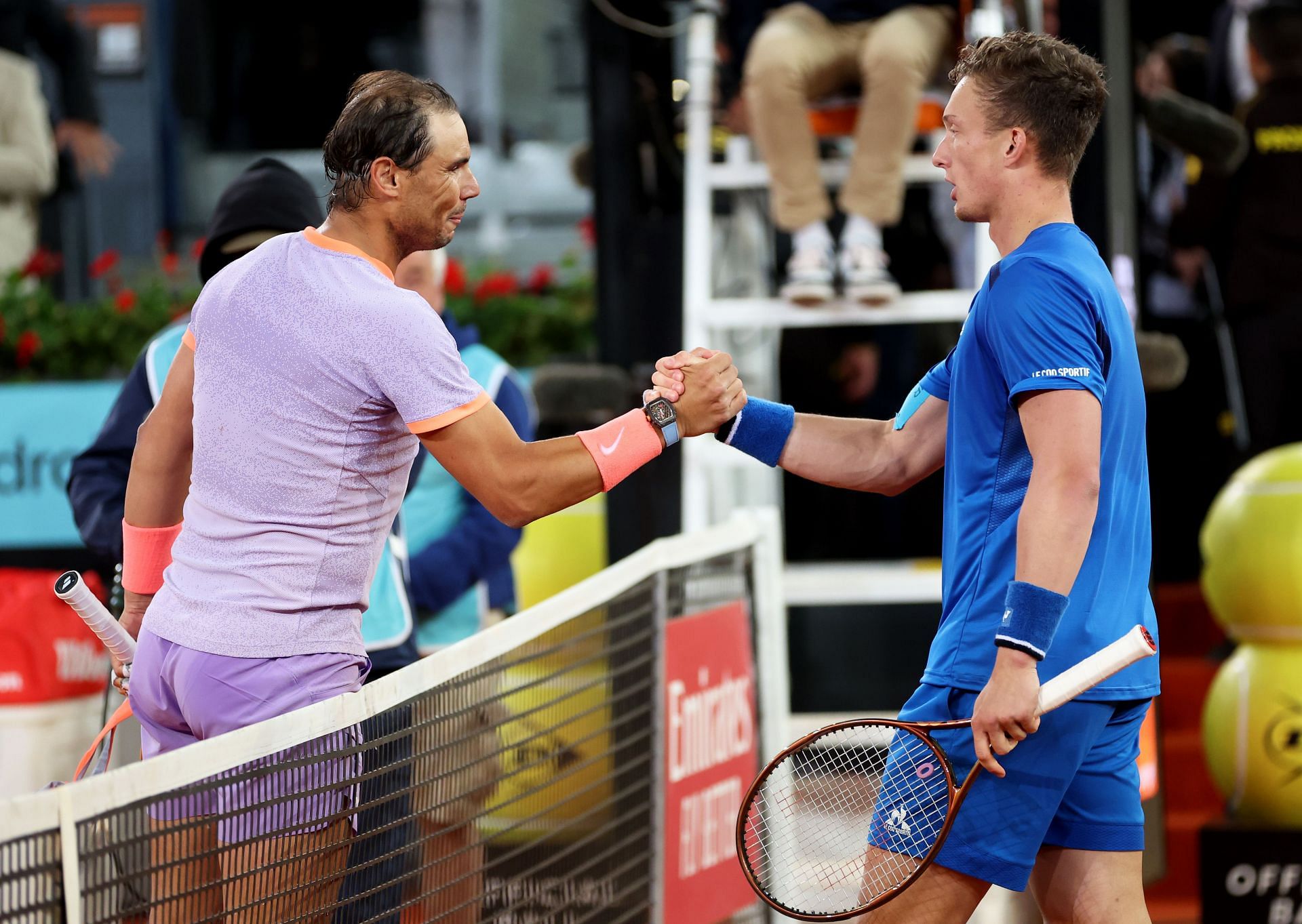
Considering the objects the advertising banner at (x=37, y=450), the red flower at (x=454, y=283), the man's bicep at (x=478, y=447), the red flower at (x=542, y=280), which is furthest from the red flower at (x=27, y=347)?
the man's bicep at (x=478, y=447)

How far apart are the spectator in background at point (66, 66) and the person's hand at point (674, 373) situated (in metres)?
5.13

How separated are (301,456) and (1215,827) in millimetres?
3864

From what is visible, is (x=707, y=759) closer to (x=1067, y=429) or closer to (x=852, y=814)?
(x=852, y=814)

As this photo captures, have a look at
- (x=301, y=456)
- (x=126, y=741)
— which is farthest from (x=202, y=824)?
(x=126, y=741)

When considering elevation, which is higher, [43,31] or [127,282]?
[43,31]

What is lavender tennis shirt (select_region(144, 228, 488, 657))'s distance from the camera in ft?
7.50

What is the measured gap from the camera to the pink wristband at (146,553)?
2652 millimetres

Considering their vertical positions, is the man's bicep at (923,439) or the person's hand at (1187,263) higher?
the person's hand at (1187,263)

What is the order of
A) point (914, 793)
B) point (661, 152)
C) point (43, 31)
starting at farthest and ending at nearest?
point (43, 31) < point (661, 152) < point (914, 793)

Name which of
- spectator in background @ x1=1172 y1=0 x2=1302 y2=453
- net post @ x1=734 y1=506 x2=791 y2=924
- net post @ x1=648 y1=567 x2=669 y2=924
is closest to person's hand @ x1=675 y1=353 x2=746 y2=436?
net post @ x1=648 y1=567 x2=669 y2=924

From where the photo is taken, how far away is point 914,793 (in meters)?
2.46

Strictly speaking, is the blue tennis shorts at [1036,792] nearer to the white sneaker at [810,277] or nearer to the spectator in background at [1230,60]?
the white sneaker at [810,277]

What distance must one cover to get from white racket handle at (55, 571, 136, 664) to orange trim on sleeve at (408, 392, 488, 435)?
1.87 feet

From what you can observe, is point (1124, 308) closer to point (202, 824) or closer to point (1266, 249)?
point (202, 824)
